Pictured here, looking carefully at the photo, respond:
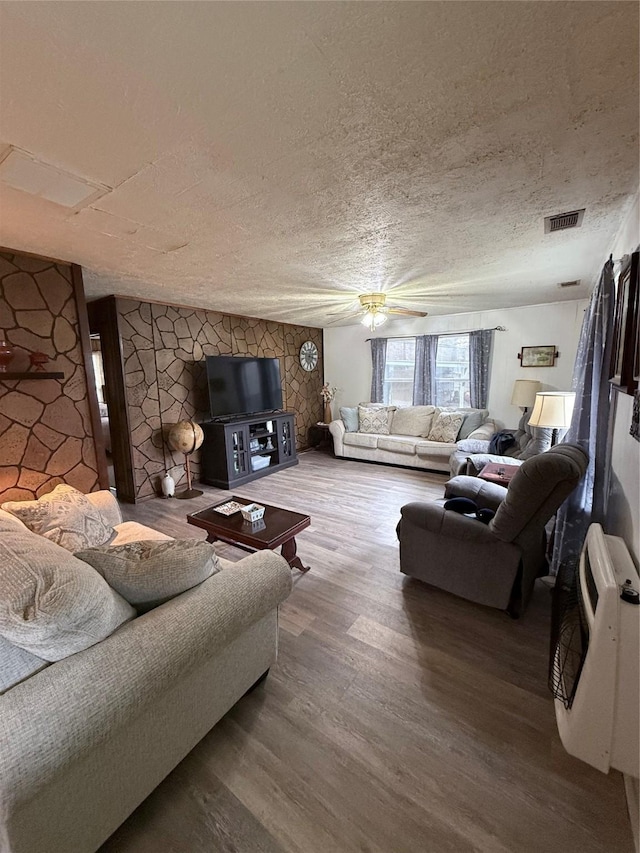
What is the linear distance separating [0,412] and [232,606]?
227cm

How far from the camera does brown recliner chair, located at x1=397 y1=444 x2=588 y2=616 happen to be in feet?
5.73

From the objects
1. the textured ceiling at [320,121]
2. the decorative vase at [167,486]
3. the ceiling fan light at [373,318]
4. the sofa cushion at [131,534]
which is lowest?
the decorative vase at [167,486]

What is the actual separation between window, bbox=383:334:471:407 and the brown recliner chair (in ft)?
11.5

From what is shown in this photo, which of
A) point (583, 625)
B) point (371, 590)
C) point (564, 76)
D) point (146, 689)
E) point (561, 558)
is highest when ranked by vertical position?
point (564, 76)

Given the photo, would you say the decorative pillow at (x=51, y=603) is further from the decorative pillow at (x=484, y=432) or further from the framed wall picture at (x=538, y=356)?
the framed wall picture at (x=538, y=356)

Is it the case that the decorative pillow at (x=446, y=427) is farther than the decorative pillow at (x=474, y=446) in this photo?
Yes

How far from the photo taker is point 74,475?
269 cm

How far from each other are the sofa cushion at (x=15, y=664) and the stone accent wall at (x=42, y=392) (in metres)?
1.90

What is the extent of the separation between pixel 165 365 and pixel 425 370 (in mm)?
3899

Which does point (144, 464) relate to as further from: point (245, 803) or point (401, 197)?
point (401, 197)

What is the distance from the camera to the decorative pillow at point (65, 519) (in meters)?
1.79

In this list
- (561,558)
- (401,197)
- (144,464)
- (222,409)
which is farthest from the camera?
(222,409)

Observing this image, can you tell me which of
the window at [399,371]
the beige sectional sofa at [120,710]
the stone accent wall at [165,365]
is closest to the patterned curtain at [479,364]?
the window at [399,371]

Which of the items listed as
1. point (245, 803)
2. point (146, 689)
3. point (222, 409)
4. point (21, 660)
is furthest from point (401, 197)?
point (222, 409)
